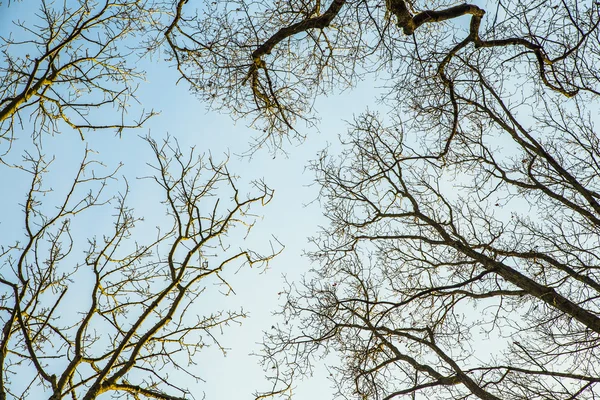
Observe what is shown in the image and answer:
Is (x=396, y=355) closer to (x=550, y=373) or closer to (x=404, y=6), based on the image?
(x=550, y=373)

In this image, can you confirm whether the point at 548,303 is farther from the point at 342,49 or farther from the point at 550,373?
the point at 342,49

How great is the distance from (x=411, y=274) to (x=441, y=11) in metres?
4.58

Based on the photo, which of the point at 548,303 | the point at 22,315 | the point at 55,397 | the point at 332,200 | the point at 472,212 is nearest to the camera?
the point at 55,397

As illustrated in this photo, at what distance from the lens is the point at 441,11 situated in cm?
551

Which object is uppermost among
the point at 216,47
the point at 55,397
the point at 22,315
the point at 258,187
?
the point at 216,47

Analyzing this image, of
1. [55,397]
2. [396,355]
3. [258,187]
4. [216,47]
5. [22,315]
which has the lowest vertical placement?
[55,397]

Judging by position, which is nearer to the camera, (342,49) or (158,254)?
(342,49)

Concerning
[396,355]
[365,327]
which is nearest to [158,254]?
[365,327]

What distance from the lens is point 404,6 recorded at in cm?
535

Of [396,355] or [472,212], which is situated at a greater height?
[472,212]

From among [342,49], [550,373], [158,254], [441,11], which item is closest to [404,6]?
[441,11]

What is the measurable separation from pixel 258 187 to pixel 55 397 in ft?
11.8

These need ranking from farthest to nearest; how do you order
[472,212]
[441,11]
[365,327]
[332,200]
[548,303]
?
[332,200] → [472,212] → [365,327] → [548,303] → [441,11]

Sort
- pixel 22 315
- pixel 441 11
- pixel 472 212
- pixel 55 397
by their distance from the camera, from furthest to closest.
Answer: pixel 472 212 → pixel 22 315 → pixel 441 11 → pixel 55 397
